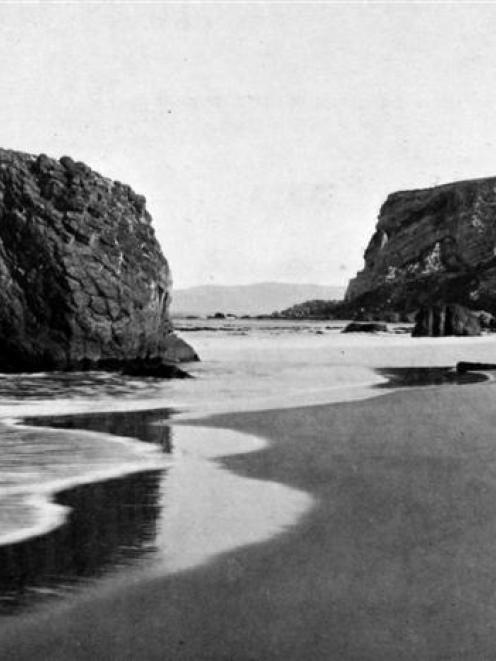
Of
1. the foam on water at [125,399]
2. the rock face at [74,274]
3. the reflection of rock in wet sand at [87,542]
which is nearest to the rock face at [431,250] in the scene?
the foam on water at [125,399]

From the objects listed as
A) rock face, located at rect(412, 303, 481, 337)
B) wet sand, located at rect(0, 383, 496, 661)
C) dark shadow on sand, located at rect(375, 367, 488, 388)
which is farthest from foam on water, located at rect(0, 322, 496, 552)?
rock face, located at rect(412, 303, 481, 337)

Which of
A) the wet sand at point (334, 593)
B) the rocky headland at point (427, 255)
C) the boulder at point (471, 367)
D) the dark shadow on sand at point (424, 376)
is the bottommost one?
the wet sand at point (334, 593)

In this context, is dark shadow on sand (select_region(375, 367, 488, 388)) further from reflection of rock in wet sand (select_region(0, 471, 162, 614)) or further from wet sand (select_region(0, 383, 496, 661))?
reflection of rock in wet sand (select_region(0, 471, 162, 614))

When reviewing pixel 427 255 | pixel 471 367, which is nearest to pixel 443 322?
pixel 471 367

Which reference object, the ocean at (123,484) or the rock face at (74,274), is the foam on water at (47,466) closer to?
the ocean at (123,484)

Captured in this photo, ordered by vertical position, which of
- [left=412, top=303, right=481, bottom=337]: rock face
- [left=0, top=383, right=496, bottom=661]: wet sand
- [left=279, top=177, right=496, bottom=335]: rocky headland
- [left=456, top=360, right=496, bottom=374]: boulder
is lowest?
[left=0, top=383, right=496, bottom=661]: wet sand

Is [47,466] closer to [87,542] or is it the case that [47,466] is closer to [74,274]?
[87,542]
